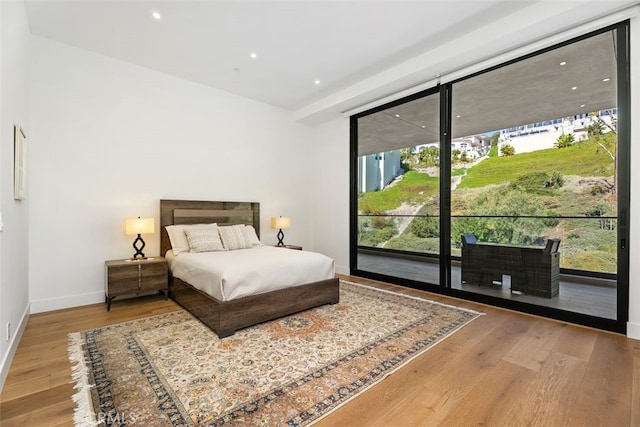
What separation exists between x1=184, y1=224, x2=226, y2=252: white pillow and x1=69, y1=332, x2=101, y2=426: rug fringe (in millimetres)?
1512

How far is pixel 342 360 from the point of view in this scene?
2.22 m

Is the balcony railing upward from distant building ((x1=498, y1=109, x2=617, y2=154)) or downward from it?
downward

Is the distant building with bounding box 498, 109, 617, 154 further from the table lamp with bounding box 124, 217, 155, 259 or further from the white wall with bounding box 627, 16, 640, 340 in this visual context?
the table lamp with bounding box 124, 217, 155, 259

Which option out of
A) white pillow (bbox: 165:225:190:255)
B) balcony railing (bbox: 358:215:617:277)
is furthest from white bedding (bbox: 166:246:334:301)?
balcony railing (bbox: 358:215:617:277)

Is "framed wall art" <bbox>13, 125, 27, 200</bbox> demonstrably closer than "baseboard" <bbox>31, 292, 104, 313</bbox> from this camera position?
Yes

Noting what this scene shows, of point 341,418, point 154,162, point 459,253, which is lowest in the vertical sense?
point 341,418

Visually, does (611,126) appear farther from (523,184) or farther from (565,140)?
(523,184)

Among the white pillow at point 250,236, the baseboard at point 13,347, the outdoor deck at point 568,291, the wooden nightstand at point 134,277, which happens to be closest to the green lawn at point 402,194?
the outdoor deck at point 568,291

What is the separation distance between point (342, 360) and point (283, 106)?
463 cm

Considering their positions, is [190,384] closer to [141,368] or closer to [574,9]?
[141,368]

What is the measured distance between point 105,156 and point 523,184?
5116mm

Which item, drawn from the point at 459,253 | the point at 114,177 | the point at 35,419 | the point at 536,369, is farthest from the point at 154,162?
the point at 536,369

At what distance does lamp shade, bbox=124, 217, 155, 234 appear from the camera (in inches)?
139

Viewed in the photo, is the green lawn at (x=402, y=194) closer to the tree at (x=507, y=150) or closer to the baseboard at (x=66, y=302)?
the tree at (x=507, y=150)
